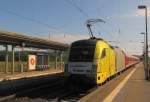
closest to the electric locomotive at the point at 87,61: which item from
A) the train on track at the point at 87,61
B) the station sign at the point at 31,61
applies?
the train on track at the point at 87,61

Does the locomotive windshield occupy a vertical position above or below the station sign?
above

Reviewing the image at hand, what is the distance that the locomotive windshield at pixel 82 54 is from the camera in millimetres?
19961

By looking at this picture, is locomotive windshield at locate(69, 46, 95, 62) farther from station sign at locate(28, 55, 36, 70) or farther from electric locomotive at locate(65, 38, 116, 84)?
station sign at locate(28, 55, 36, 70)

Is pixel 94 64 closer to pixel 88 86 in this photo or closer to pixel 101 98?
pixel 88 86

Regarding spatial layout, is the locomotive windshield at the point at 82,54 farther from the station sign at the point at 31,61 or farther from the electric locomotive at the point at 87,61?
the station sign at the point at 31,61

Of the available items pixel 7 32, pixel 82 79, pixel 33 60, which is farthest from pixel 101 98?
pixel 33 60

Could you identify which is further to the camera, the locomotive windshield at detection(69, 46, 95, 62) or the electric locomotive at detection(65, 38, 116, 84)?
the locomotive windshield at detection(69, 46, 95, 62)

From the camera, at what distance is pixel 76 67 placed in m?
19.7

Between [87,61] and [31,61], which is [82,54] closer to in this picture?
[87,61]

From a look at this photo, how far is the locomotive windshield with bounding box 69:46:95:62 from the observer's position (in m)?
20.0

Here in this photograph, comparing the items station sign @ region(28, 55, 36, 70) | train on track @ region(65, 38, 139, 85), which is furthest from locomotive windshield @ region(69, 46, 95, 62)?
station sign @ region(28, 55, 36, 70)

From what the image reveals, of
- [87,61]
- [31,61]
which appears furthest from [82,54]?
[31,61]

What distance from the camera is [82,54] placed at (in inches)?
798

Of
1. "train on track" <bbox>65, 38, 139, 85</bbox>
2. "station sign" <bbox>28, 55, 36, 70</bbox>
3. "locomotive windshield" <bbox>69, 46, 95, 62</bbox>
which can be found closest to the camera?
"train on track" <bbox>65, 38, 139, 85</bbox>
